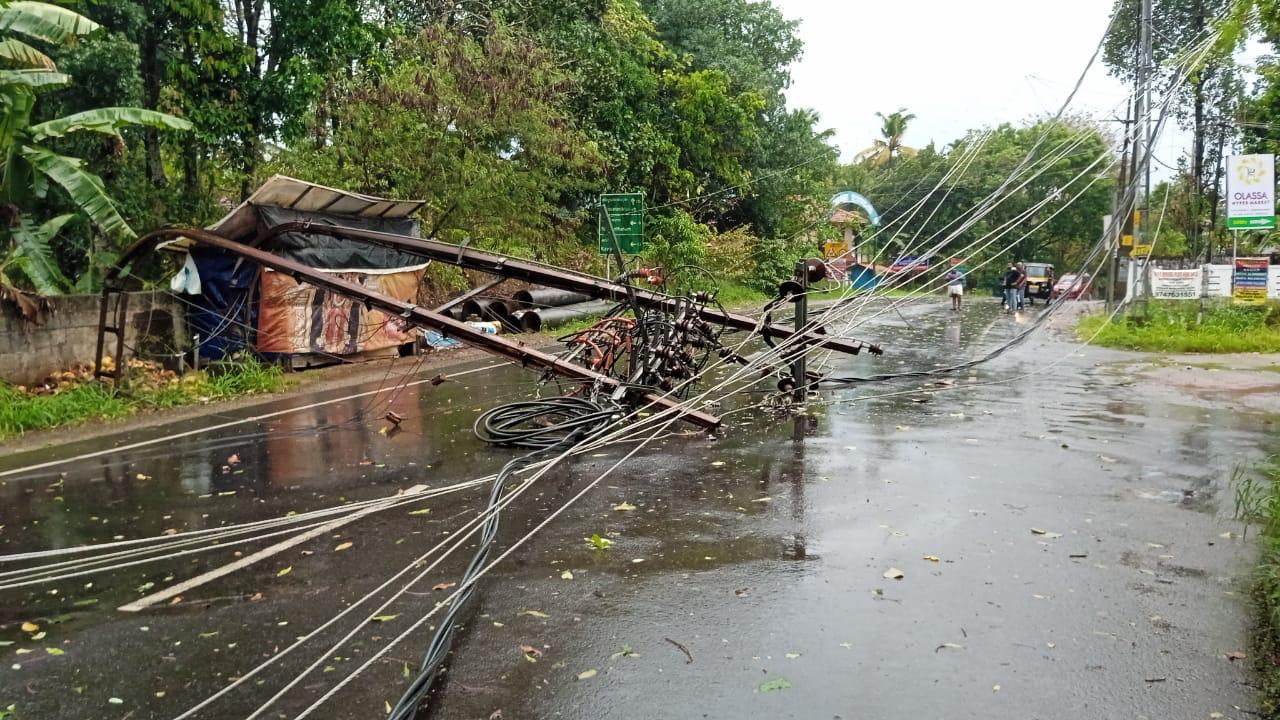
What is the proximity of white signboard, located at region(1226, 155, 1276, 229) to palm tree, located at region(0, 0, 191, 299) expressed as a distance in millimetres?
19896

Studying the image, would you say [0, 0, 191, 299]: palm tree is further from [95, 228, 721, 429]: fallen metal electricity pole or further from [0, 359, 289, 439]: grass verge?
[95, 228, 721, 429]: fallen metal electricity pole

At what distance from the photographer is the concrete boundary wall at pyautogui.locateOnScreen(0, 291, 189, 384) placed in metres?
Answer: 12.3

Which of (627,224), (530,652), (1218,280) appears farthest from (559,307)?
(530,652)

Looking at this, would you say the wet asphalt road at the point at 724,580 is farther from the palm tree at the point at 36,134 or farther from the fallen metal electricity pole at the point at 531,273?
the palm tree at the point at 36,134

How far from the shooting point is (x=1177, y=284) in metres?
21.0

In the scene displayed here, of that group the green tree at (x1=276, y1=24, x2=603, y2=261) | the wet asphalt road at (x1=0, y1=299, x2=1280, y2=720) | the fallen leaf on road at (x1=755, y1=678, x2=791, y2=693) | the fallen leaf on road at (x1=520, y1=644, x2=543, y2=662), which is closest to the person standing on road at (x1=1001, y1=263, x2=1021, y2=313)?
the green tree at (x1=276, y1=24, x2=603, y2=261)

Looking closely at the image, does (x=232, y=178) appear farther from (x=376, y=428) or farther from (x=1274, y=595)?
(x=1274, y=595)

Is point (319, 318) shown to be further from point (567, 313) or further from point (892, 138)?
point (892, 138)

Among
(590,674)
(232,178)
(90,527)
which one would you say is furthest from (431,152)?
(590,674)

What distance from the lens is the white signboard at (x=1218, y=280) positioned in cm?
2102

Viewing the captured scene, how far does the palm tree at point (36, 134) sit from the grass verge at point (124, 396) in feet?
4.62

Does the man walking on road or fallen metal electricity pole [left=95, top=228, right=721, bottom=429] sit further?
the man walking on road

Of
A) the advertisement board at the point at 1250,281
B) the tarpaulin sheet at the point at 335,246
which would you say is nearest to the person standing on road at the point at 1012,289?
the advertisement board at the point at 1250,281

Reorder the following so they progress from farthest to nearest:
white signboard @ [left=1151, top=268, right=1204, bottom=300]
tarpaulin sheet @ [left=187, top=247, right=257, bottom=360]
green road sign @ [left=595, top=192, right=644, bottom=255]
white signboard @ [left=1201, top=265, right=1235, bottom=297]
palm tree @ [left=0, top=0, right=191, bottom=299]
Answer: green road sign @ [left=595, top=192, right=644, bottom=255] → white signboard @ [left=1201, top=265, right=1235, bottom=297] → white signboard @ [left=1151, top=268, right=1204, bottom=300] → tarpaulin sheet @ [left=187, top=247, right=257, bottom=360] → palm tree @ [left=0, top=0, right=191, bottom=299]
